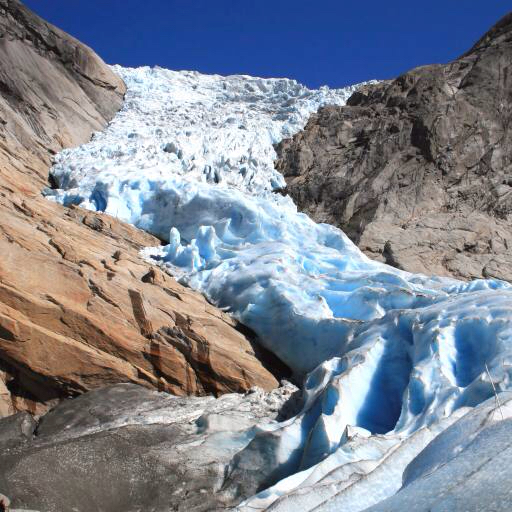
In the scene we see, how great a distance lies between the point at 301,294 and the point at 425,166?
7.01 meters

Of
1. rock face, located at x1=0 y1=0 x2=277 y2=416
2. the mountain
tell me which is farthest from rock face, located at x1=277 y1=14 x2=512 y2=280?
rock face, located at x1=0 y1=0 x2=277 y2=416

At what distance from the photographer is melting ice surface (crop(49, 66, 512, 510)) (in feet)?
17.5

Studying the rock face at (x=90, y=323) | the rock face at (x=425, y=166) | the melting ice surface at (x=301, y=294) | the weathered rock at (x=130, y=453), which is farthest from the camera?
the rock face at (x=425, y=166)

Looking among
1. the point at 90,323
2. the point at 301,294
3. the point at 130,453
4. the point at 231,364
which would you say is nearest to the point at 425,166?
the point at 301,294

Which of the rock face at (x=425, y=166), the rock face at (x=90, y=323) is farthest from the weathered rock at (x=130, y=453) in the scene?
the rock face at (x=425, y=166)

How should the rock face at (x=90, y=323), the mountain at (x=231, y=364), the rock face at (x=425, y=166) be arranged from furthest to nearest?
the rock face at (x=425, y=166) < the rock face at (x=90, y=323) < the mountain at (x=231, y=364)

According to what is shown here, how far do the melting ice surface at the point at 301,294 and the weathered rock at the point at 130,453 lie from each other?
0.59 metres

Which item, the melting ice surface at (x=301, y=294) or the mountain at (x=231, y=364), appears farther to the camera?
the melting ice surface at (x=301, y=294)

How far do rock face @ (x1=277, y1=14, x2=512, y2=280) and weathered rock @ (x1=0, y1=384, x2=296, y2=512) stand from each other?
656 centimetres

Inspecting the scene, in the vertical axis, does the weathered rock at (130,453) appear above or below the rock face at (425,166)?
below

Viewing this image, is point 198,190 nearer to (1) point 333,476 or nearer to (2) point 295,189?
(2) point 295,189

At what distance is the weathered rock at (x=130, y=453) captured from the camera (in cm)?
511

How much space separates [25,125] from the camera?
15086mm

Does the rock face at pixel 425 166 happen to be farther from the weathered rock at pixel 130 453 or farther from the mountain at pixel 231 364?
the weathered rock at pixel 130 453
